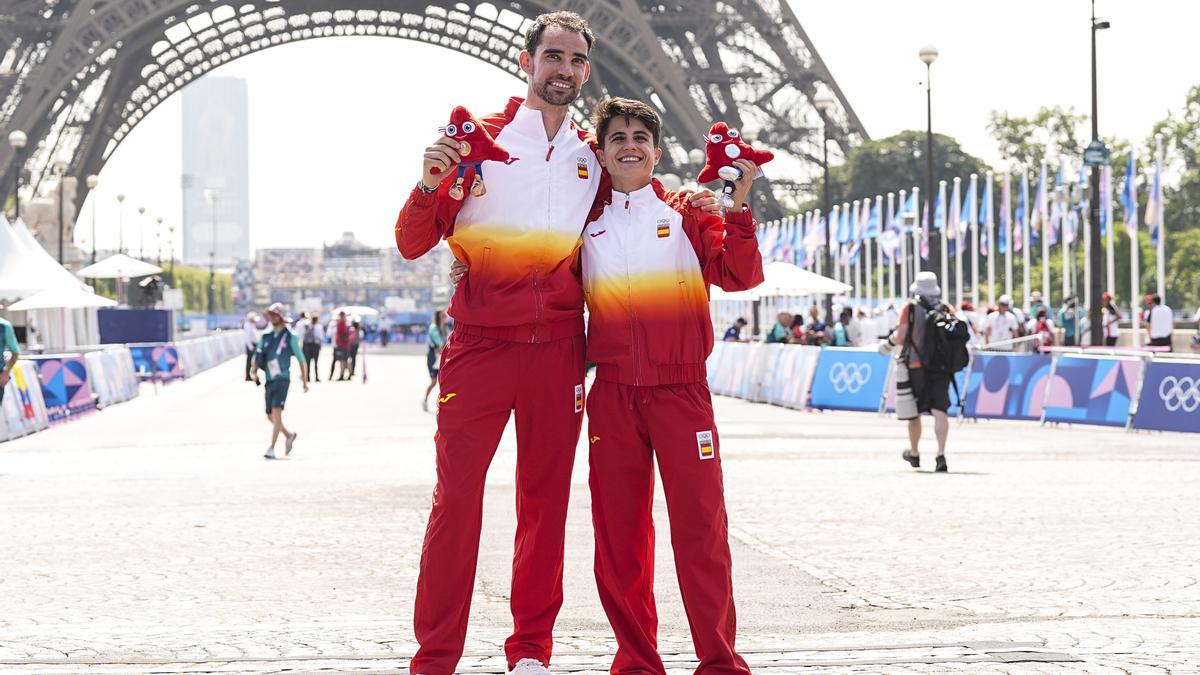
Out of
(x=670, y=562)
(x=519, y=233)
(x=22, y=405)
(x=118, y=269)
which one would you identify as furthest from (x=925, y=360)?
(x=118, y=269)

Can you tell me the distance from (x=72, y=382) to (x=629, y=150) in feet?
72.0

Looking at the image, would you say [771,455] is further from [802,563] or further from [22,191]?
[22,191]

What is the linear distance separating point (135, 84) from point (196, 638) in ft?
206

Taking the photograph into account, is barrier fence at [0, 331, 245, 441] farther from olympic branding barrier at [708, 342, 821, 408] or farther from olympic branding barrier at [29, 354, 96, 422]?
olympic branding barrier at [708, 342, 821, 408]

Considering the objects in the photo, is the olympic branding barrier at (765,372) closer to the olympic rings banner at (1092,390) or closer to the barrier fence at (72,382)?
the olympic rings banner at (1092,390)

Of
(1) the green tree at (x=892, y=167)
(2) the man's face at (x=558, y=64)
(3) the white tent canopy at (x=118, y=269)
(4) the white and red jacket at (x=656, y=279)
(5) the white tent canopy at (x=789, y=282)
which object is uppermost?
(1) the green tree at (x=892, y=167)

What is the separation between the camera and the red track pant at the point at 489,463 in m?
5.32

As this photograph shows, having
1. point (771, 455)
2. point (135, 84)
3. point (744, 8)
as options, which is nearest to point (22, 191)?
point (135, 84)

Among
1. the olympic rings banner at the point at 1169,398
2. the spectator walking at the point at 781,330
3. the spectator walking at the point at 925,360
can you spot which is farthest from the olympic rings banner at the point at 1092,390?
the spectator walking at the point at 781,330

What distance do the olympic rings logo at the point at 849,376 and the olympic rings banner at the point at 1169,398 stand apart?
553 centimetres

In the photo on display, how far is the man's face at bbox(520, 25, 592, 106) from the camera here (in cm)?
547

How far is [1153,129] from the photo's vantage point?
268ft

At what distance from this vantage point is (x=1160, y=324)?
94.3 ft

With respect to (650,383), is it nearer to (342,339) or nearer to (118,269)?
(342,339)
